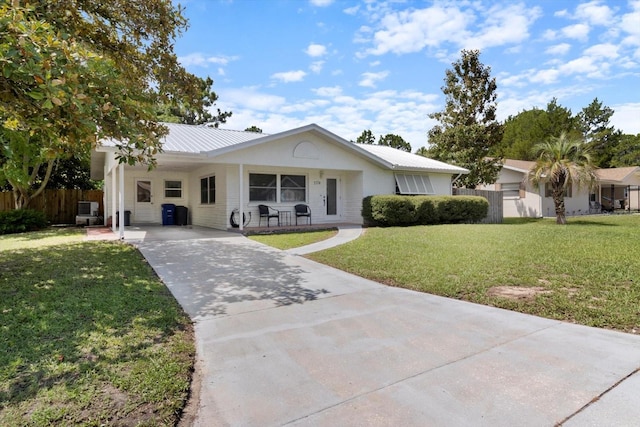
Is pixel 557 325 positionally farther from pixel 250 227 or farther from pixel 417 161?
pixel 417 161

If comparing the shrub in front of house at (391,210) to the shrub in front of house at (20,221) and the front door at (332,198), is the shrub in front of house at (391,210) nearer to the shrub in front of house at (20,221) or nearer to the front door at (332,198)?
the front door at (332,198)

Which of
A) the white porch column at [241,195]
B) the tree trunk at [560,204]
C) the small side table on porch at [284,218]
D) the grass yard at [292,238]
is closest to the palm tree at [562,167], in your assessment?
the tree trunk at [560,204]

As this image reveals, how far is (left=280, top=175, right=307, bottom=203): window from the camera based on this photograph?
15.4 m

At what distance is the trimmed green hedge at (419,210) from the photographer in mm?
14961

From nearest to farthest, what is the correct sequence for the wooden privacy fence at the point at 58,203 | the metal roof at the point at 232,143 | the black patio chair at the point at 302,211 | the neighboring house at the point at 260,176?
the metal roof at the point at 232,143 → the neighboring house at the point at 260,176 → the black patio chair at the point at 302,211 → the wooden privacy fence at the point at 58,203

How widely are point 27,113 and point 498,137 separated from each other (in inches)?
923

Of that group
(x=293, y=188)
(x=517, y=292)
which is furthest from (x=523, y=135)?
(x=517, y=292)

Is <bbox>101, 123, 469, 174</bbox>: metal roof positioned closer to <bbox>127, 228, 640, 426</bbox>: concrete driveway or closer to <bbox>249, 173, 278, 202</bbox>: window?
<bbox>249, 173, 278, 202</bbox>: window

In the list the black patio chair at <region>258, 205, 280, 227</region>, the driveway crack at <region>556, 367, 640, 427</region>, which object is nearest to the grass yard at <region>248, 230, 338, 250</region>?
the black patio chair at <region>258, 205, 280, 227</region>

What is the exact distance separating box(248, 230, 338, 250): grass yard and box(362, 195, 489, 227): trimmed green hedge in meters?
2.57

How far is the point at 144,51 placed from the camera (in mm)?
9453

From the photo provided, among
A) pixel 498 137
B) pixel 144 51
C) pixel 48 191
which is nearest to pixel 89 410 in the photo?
pixel 144 51

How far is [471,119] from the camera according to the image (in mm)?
22516

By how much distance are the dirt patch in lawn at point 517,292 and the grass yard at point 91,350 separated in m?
4.39
